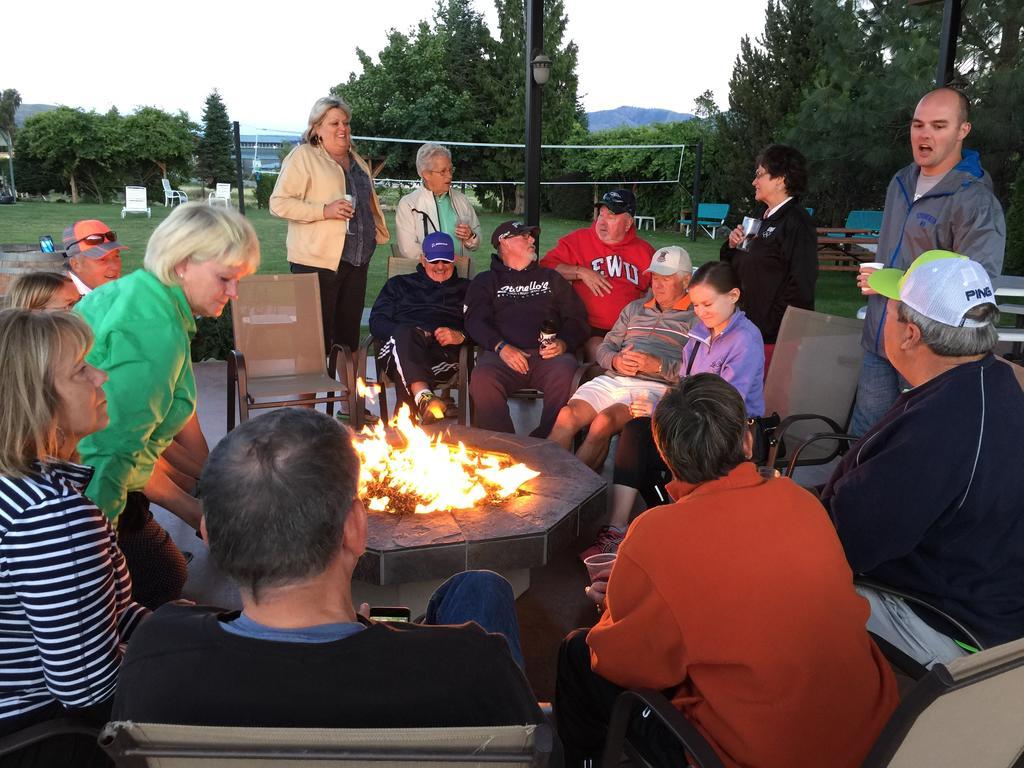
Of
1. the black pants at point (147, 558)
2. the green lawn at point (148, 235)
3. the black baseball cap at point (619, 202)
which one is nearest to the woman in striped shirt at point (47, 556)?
the black pants at point (147, 558)

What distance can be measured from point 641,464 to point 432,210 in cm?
262

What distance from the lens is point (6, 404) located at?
1607mm

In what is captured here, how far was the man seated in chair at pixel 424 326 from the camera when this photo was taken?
16.0 ft

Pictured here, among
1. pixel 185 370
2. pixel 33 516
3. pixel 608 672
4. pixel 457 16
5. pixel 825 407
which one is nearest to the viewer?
pixel 33 516

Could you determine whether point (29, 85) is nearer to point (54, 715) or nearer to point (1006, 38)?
point (54, 715)

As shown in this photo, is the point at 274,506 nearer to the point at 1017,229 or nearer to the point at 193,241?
the point at 193,241

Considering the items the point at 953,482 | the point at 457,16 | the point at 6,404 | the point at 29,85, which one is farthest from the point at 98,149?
the point at 457,16

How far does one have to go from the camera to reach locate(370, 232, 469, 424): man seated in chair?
4.88 m

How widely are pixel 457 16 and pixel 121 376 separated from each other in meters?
22.4

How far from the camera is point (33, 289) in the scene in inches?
118

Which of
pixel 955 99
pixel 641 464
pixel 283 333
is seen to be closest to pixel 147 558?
pixel 641 464

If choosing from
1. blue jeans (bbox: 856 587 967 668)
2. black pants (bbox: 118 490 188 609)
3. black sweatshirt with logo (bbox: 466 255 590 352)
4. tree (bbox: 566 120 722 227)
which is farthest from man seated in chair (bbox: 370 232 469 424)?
tree (bbox: 566 120 722 227)

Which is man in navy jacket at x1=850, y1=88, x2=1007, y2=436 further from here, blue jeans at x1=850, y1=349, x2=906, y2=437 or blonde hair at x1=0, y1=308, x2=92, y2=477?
blonde hair at x1=0, y1=308, x2=92, y2=477

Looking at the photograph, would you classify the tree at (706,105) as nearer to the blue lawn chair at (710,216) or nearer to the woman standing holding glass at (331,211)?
the blue lawn chair at (710,216)
